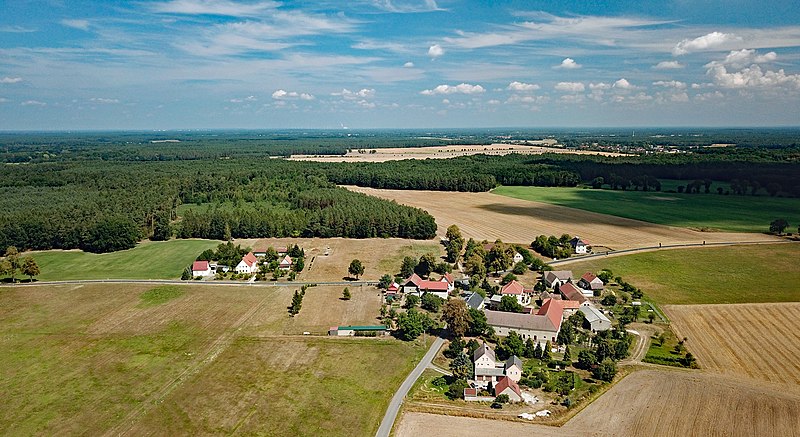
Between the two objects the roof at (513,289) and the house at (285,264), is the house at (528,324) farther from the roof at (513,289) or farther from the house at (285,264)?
the house at (285,264)

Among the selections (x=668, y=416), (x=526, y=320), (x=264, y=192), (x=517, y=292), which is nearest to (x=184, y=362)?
(x=526, y=320)

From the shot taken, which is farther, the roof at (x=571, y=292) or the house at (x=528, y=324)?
the roof at (x=571, y=292)

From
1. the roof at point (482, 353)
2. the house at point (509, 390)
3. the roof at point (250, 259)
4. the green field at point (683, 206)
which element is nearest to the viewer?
the house at point (509, 390)

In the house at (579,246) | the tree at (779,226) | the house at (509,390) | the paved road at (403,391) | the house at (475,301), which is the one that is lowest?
the paved road at (403,391)

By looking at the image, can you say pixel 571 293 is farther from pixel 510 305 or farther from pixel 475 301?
pixel 475 301

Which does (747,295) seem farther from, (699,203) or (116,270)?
(116,270)

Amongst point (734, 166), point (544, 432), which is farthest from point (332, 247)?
point (734, 166)

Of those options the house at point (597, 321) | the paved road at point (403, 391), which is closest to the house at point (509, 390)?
the paved road at point (403, 391)
